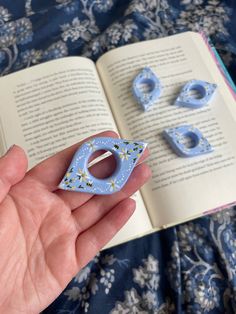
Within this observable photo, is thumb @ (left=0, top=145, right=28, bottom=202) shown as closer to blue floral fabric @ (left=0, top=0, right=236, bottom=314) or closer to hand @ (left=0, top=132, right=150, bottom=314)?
hand @ (left=0, top=132, right=150, bottom=314)

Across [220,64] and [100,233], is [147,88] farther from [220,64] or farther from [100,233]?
[100,233]

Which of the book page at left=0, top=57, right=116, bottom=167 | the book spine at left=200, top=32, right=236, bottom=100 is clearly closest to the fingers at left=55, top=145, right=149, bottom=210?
the book page at left=0, top=57, right=116, bottom=167

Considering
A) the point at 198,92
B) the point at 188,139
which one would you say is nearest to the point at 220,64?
the point at 198,92

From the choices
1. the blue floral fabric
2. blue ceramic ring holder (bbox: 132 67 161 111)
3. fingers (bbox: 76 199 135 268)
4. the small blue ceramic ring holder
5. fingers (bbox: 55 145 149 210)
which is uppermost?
blue ceramic ring holder (bbox: 132 67 161 111)

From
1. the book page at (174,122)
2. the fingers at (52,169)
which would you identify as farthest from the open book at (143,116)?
the fingers at (52,169)

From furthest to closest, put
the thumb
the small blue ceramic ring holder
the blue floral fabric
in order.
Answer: the small blue ceramic ring holder
the blue floral fabric
the thumb

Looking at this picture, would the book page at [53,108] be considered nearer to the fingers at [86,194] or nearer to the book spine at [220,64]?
the fingers at [86,194]
